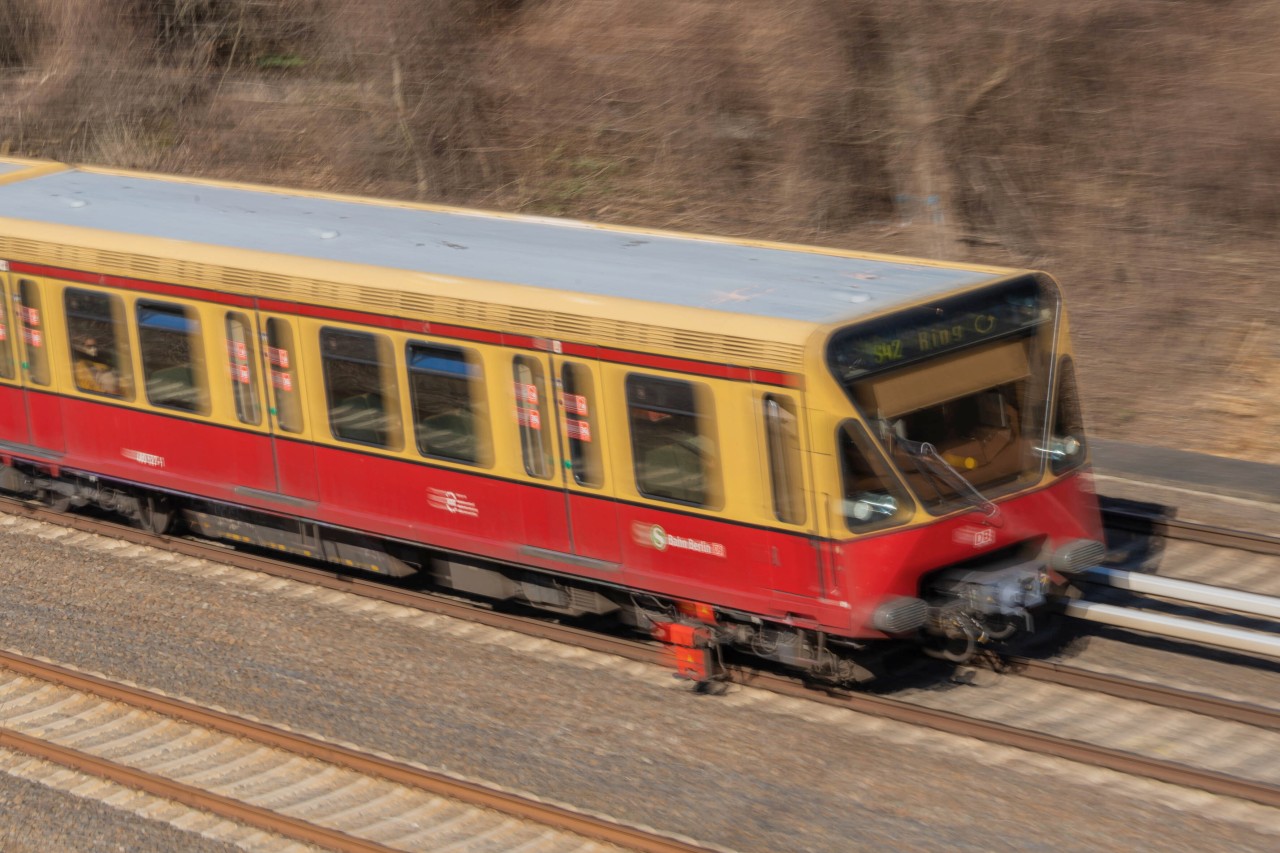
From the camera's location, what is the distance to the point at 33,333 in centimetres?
1377

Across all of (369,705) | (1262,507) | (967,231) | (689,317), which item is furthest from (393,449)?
(967,231)

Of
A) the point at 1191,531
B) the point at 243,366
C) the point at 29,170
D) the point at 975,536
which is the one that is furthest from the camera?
the point at 29,170

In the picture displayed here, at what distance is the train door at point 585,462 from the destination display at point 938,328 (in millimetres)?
1798

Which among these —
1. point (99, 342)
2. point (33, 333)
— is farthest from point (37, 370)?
point (99, 342)

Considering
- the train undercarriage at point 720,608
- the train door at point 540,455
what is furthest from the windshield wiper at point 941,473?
the train door at point 540,455

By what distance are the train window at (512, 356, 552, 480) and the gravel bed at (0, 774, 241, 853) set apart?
3259mm

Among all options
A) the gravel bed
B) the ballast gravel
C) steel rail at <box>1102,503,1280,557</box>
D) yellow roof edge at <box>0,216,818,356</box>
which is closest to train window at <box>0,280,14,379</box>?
yellow roof edge at <box>0,216,818,356</box>

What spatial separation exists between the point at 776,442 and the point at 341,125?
21.2m

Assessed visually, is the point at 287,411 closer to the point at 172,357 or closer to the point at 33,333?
the point at 172,357

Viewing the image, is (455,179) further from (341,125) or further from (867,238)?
(867,238)

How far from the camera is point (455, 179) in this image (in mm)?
28062

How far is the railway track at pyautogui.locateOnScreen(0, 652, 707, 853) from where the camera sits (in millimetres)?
8844

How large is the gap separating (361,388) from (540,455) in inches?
67.1

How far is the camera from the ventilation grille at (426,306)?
9.59 m
